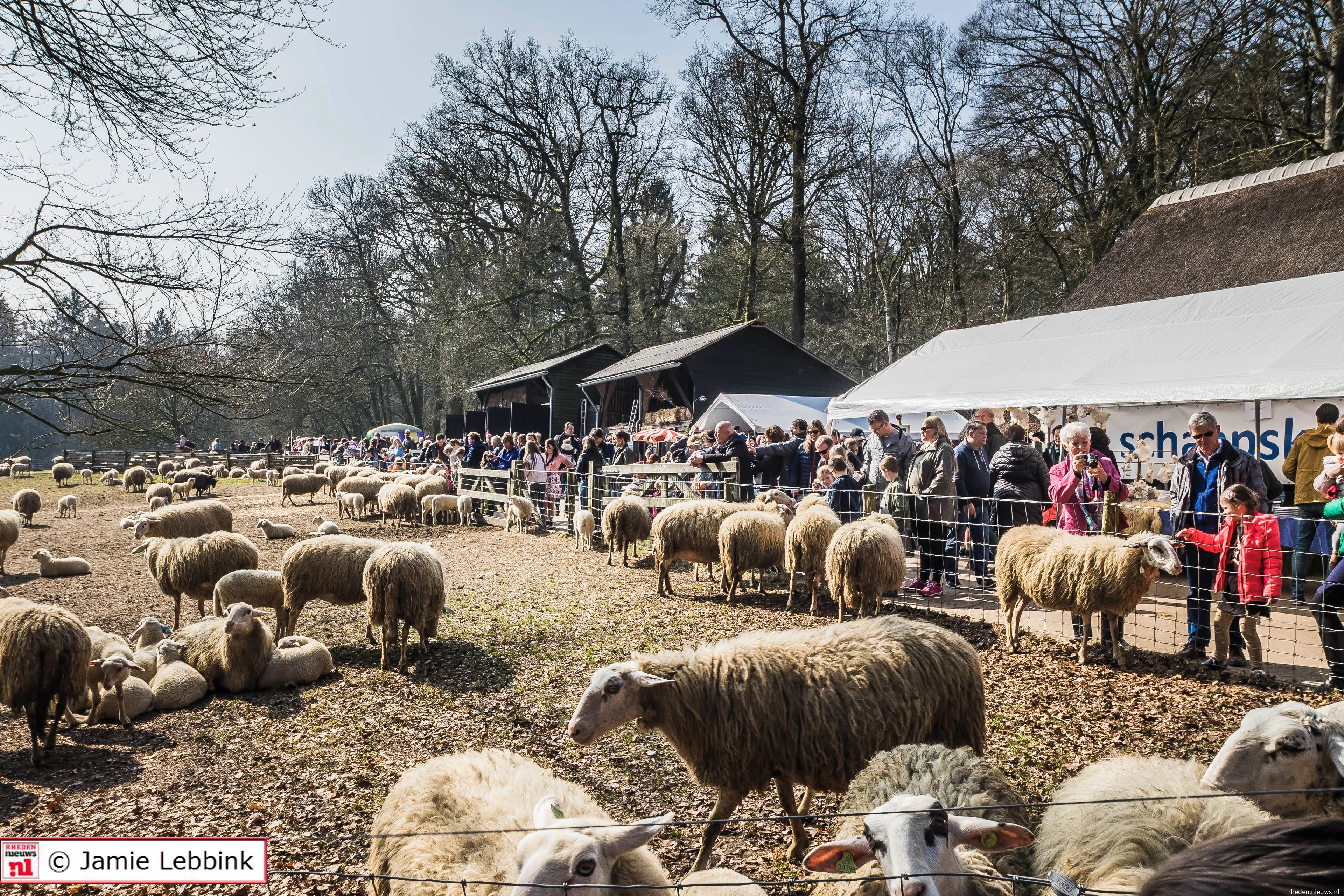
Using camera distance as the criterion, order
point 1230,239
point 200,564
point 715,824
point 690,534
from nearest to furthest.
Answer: point 715,824 → point 200,564 → point 690,534 → point 1230,239

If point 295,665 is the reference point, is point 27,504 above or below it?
above

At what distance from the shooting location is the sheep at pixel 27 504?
62.8 ft

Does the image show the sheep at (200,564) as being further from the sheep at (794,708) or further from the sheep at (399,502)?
the sheep at (399,502)

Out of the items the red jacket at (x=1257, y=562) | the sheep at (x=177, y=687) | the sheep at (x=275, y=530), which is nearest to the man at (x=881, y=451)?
the red jacket at (x=1257, y=562)

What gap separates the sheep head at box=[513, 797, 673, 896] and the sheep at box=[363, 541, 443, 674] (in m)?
4.89

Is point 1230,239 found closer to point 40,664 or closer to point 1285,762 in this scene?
point 1285,762

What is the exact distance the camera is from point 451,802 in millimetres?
2783

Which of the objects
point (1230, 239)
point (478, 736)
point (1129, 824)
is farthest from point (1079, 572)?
point (1230, 239)

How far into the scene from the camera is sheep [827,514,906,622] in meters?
7.12

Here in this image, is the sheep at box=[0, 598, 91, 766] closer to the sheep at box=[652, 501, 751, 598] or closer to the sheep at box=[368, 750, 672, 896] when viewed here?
the sheep at box=[368, 750, 672, 896]

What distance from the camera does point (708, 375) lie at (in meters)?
22.1

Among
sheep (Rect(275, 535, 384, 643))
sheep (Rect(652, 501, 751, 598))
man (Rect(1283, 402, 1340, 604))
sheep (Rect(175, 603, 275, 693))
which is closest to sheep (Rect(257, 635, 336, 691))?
sheep (Rect(175, 603, 275, 693))

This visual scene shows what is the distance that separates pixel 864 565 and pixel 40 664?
685 cm

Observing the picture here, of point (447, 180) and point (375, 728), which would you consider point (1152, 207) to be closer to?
point (375, 728)
